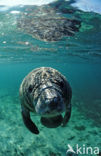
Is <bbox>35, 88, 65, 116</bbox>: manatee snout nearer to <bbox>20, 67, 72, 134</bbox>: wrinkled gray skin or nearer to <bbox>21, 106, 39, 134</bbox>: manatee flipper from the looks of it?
<bbox>20, 67, 72, 134</bbox>: wrinkled gray skin

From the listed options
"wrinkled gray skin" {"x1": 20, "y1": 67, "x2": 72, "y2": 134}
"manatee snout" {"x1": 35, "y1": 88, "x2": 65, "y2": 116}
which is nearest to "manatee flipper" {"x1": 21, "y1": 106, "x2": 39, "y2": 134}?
"wrinkled gray skin" {"x1": 20, "y1": 67, "x2": 72, "y2": 134}

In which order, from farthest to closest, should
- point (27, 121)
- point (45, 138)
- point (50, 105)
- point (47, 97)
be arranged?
point (45, 138) < point (27, 121) < point (47, 97) < point (50, 105)

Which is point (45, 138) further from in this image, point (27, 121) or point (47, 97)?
point (47, 97)

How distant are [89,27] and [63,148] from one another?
8148 mm

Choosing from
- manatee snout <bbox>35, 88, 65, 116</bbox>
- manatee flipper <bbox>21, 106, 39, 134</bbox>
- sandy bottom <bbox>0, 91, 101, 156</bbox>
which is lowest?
sandy bottom <bbox>0, 91, 101, 156</bbox>

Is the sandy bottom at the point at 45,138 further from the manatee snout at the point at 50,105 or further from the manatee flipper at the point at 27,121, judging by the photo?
the manatee snout at the point at 50,105

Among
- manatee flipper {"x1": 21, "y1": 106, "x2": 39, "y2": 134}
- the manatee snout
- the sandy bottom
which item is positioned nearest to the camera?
the manatee snout

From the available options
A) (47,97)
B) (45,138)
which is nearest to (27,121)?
(47,97)

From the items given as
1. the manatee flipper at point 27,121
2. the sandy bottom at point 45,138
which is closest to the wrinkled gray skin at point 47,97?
the manatee flipper at point 27,121

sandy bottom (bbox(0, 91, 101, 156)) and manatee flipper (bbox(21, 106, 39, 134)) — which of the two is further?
sandy bottom (bbox(0, 91, 101, 156))

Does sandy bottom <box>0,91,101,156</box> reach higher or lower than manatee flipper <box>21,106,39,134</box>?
lower

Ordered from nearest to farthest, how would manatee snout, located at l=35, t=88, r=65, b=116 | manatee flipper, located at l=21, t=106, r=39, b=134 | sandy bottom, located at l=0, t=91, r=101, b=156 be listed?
1. manatee snout, located at l=35, t=88, r=65, b=116
2. manatee flipper, located at l=21, t=106, r=39, b=134
3. sandy bottom, located at l=0, t=91, r=101, b=156

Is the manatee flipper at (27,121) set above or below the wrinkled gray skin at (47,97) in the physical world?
below

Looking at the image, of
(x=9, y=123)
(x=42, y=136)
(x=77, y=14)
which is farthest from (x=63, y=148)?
(x=77, y=14)
